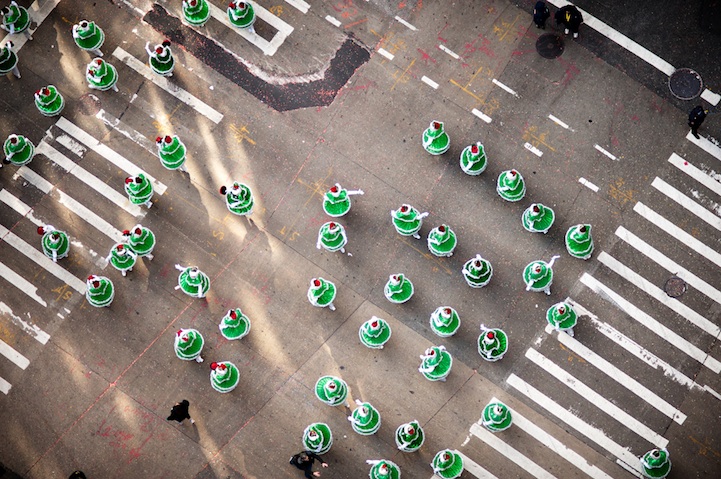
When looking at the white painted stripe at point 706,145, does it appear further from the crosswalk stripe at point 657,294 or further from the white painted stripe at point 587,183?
the crosswalk stripe at point 657,294

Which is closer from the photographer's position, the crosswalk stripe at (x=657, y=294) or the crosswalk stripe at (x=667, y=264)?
the crosswalk stripe at (x=657, y=294)

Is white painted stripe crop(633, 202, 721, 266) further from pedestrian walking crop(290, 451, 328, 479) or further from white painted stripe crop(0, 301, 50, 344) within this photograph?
white painted stripe crop(0, 301, 50, 344)

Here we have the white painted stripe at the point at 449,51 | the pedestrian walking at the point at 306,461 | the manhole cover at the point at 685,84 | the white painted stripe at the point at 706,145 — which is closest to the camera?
the pedestrian walking at the point at 306,461

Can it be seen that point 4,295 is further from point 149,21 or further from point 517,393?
point 517,393

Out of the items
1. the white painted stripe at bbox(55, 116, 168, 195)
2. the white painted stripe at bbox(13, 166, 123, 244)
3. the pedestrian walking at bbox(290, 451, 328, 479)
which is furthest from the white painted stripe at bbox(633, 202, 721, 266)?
the white painted stripe at bbox(13, 166, 123, 244)

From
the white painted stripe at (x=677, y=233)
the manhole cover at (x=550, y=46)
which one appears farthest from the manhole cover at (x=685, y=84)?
the white painted stripe at (x=677, y=233)

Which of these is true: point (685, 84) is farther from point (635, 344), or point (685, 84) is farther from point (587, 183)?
point (635, 344)

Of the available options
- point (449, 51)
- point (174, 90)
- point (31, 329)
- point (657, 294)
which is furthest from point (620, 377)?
point (31, 329)

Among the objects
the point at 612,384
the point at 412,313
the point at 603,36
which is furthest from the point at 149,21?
the point at 612,384
